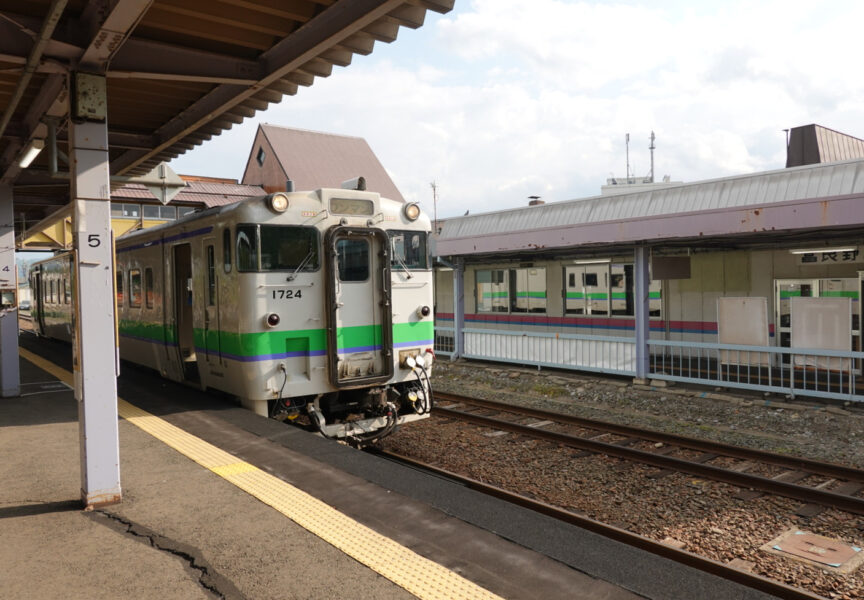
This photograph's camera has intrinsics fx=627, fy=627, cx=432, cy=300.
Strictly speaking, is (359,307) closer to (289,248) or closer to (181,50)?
(289,248)

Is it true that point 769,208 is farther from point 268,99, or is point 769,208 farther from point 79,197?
point 79,197

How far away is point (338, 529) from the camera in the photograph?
13.5 ft

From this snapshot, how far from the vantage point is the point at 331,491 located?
15.9 feet

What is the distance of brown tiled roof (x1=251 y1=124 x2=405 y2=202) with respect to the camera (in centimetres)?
3256

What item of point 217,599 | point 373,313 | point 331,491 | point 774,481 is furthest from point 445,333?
point 217,599

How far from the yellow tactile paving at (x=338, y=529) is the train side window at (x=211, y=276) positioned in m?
2.03

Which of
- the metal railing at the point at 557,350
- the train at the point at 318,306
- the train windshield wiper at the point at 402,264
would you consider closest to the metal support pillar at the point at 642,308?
the metal railing at the point at 557,350

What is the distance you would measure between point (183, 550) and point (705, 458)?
22.0ft

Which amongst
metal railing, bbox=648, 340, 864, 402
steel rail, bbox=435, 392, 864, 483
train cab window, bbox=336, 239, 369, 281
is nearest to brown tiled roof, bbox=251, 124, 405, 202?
metal railing, bbox=648, 340, 864, 402

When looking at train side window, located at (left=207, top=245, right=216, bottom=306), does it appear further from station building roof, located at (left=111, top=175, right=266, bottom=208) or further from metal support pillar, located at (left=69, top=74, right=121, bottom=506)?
station building roof, located at (left=111, top=175, right=266, bottom=208)

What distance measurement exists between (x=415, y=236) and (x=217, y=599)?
569 centimetres

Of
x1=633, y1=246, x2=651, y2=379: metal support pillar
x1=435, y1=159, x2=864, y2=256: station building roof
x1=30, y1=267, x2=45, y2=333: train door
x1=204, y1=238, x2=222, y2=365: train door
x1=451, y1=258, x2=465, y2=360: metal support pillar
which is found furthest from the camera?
x1=30, y1=267, x2=45, y2=333: train door

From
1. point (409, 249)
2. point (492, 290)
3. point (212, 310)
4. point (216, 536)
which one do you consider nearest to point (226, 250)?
point (212, 310)

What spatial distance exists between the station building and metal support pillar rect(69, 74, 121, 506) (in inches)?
405
